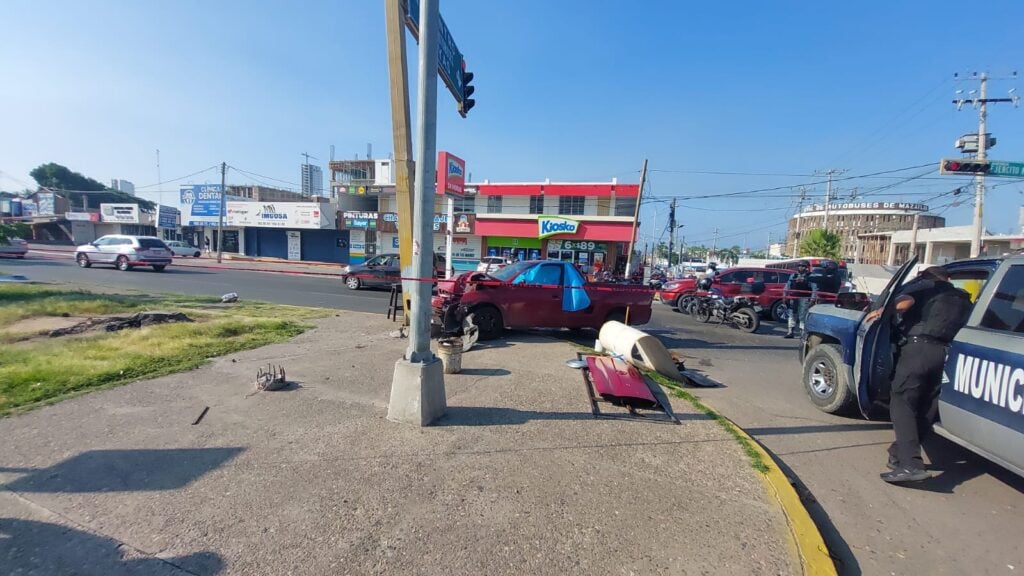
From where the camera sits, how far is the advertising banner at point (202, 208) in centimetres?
3925

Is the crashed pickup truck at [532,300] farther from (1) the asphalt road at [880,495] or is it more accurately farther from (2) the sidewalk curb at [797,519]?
(2) the sidewalk curb at [797,519]

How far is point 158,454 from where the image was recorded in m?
3.64

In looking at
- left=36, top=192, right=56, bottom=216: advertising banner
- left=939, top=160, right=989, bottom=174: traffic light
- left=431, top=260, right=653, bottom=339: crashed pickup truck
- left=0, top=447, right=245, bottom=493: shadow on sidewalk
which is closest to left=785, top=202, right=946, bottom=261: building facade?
left=939, top=160, right=989, bottom=174: traffic light

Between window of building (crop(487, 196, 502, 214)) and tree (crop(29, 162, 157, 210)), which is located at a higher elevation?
tree (crop(29, 162, 157, 210))

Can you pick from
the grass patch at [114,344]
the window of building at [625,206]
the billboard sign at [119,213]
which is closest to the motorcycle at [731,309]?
the grass patch at [114,344]

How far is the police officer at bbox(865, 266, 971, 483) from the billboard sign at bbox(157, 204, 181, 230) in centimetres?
5248

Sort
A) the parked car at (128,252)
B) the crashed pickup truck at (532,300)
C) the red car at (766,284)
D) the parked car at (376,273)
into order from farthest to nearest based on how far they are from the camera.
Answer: the parked car at (128,252) < the parked car at (376,273) < the red car at (766,284) < the crashed pickup truck at (532,300)

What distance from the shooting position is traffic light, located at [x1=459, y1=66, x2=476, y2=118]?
8336mm

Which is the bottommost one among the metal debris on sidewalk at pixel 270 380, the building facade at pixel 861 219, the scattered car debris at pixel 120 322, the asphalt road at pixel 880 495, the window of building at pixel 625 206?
the asphalt road at pixel 880 495

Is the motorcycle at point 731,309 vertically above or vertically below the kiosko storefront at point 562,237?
below

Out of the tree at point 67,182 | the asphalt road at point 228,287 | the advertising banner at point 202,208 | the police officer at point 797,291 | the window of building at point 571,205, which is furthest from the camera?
the tree at point 67,182

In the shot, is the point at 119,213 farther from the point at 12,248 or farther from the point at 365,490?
the point at 365,490

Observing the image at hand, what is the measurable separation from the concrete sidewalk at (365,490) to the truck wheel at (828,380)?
5.95ft

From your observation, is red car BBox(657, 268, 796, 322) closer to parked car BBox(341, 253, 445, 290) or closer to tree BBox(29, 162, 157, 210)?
parked car BBox(341, 253, 445, 290)
